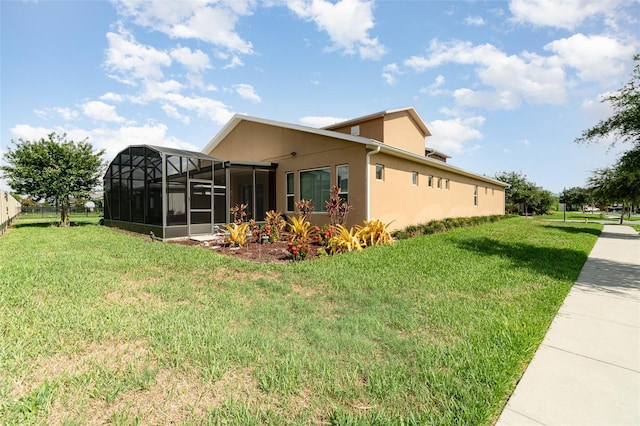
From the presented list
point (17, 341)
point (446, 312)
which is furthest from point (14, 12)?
point (446, 312)

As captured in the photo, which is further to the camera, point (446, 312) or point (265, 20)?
point (265, 20)

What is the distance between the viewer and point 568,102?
9766 mm

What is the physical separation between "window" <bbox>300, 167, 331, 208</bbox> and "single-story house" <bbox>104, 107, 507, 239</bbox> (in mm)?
41

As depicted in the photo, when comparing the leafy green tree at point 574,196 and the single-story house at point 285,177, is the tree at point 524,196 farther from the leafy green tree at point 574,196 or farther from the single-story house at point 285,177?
the single-story house at point 285,177

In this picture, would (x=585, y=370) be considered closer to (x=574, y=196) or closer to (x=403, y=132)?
(x=403, y=132)

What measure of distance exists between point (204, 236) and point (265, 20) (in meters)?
7.98

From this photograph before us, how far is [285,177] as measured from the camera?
13156 mm

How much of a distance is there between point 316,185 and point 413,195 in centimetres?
449

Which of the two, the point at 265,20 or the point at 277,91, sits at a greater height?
the point at 265,20

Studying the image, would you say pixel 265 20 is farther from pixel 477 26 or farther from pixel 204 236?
pixel 204 236

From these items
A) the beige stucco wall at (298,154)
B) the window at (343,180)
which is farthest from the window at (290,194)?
the window at (343,180)

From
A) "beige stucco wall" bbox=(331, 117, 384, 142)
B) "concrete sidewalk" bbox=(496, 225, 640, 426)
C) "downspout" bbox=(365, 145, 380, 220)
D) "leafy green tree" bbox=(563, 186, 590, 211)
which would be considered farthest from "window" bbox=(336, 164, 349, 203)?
"leafy green tree" bbox=(563, 186, 590, 211)

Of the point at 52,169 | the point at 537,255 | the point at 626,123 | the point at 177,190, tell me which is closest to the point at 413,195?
the point at 537,255

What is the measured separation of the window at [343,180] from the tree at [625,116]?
913cm
